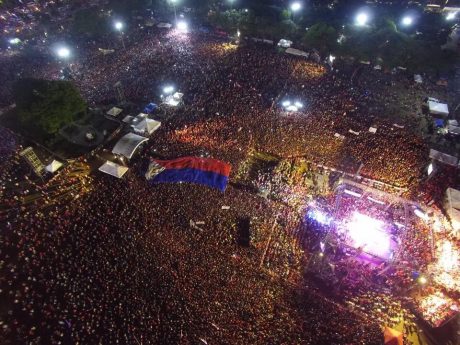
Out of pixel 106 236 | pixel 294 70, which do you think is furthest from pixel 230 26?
pixel 106 236

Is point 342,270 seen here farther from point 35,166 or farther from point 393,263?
point 35,166

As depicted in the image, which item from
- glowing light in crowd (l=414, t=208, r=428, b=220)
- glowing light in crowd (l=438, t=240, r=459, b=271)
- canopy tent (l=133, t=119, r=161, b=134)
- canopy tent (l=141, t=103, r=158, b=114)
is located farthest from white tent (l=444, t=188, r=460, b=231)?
canopy tent (l=141, t=103, r=158, b=114)

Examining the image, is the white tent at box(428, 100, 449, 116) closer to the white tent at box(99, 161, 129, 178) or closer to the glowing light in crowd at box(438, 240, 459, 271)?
the glowing light in crowd at box(438, 240, 459, 271)

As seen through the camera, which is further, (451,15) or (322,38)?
(451,15)

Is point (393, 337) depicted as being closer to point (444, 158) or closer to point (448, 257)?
point (448, 257)

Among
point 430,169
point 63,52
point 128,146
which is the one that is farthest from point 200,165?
point 63,52

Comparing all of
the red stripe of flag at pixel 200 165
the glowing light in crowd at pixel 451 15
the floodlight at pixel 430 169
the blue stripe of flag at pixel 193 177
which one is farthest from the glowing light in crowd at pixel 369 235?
the glowing light in crowd at pixel 451 15
